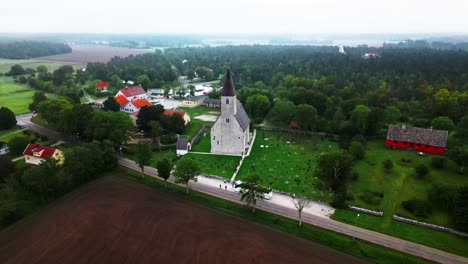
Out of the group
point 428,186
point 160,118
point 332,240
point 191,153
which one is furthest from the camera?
point 160,118

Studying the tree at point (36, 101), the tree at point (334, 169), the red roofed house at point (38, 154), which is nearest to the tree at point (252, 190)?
the tree at point (334, 169)

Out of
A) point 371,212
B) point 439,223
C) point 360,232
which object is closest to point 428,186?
point 439,223

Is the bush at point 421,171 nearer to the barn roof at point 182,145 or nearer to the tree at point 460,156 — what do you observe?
the tree at point 460,156

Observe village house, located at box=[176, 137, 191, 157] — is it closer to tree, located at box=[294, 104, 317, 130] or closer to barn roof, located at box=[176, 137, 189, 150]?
barn roof, located at box=[176, 137, 189, 150]

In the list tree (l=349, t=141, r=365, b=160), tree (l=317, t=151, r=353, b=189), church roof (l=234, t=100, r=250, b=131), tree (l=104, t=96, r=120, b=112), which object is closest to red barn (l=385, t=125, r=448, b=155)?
tree (l=349, t=141, r=365, b=160)

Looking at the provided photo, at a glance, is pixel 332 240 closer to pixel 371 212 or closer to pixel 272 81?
pixel 371 212

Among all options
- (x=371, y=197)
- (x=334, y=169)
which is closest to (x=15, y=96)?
(x=334, y=169)
